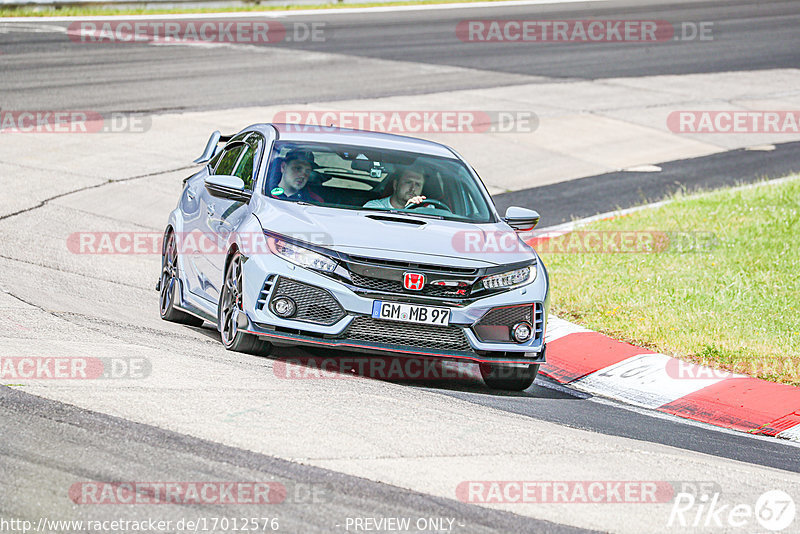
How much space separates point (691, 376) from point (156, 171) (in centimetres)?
967

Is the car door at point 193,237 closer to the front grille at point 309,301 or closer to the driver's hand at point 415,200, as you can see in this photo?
the front grille at point 309,301

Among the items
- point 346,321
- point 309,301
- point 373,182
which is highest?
point 373,182

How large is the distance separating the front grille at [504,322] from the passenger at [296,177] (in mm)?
1578

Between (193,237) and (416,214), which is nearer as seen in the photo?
(416,214)

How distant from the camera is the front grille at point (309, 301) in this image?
777 cm

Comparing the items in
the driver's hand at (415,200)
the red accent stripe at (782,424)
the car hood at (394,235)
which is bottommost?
the red accent stripe at (782,424)

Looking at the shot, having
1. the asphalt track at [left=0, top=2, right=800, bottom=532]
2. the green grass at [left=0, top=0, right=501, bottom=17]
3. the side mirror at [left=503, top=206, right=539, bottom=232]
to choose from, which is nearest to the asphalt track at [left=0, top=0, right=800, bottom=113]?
the asphalt track at [left=0, top=2, right=800, bottom=532]

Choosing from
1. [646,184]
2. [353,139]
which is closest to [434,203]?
[353,139]

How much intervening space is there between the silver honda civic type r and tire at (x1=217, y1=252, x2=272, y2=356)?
10 millimetres

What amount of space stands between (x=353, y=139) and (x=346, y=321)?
225 centimetres

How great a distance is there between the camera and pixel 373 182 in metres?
9.16

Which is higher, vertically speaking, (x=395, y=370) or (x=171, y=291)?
(x=171, y=291)

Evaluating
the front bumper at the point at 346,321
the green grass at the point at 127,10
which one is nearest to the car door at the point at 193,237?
the front bumper at the point at 346,321

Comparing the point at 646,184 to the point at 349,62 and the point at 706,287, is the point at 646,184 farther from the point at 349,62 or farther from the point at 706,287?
the point at 349,62
